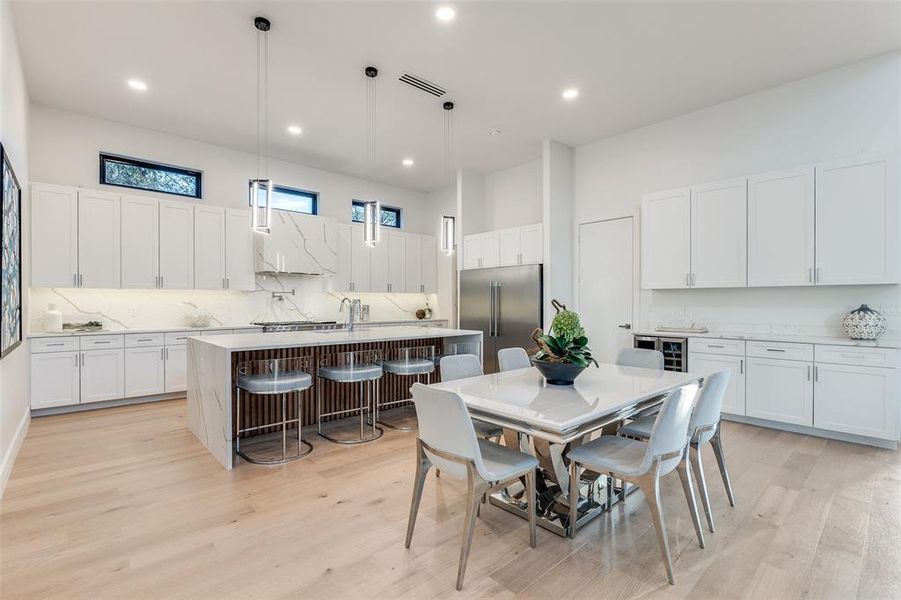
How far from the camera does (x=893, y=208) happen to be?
3574 millimetres

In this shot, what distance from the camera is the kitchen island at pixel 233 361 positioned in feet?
10.3

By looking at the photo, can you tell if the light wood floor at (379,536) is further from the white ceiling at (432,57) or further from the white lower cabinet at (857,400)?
the white ceiling at (432,57)

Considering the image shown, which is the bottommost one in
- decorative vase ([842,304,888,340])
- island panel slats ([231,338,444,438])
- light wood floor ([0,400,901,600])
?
light wood floor ([0,400,901,600])

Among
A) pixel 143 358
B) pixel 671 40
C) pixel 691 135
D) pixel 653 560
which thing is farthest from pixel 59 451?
pixel 691 135

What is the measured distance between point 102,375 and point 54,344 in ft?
1.73

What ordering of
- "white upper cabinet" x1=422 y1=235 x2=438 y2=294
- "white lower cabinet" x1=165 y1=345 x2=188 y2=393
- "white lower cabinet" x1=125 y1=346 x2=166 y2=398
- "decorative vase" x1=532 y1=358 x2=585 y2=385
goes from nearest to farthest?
"decorative vase" x1=532 y1=358 x2=585 y2=385
"white lower cabinet" x1=125 y1=346 x2=166 y2=398
"white lower cabinet" x1=165 y1=345 x2=188 y2=393
"white upper cabinet" x1=422 y1=235 x2=438 y2=294

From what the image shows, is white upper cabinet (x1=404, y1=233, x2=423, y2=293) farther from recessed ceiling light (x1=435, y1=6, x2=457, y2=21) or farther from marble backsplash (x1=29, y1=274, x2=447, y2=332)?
recessed ceiling light (x1=435, y1=6, x2=457, y2=21)

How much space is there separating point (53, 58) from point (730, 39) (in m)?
5.75

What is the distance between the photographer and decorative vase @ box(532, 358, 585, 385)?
8.17ft

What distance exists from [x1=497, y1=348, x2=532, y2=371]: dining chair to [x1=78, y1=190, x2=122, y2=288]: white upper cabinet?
4.53 metres

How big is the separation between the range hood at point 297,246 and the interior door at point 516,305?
2.54 meters

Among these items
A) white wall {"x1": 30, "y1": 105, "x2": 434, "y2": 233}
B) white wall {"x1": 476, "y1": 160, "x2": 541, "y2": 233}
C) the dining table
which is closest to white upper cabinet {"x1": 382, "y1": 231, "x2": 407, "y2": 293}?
white wall {"x1": 30, "y1": 105, "x2": 434, "y2": 233}

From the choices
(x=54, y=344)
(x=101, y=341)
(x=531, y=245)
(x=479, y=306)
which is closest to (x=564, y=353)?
(x=531, y=245)

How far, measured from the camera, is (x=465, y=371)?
118 inches
